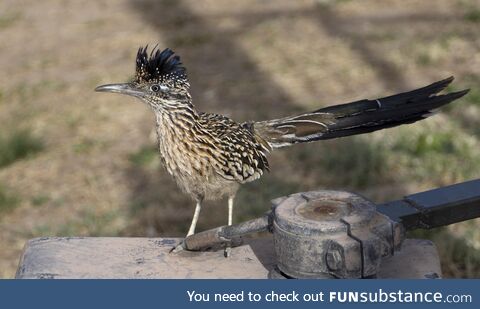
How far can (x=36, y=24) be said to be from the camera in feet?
35.9

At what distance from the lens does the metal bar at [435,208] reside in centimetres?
346

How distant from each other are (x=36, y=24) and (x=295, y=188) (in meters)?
5.29

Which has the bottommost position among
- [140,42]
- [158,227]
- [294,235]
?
[158,227]

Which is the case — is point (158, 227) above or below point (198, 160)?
below

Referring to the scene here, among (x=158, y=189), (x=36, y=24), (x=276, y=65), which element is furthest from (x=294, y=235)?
(x=36, y=24)

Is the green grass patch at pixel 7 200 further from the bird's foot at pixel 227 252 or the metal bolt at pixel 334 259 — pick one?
the metal bolt at pixel 334 259

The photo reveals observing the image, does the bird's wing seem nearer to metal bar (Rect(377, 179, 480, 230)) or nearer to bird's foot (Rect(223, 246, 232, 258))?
bird's foot (Rect(223, 246, 232, 258))

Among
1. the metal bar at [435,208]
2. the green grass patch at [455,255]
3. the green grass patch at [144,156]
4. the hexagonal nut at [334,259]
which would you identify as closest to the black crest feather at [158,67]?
the metal bar at [435,208]

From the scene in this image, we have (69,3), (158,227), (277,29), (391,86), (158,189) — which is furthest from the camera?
(69,3)

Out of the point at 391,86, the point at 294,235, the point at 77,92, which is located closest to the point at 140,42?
the point at 77,92

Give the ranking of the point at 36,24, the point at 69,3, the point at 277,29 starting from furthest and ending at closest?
1. the point at 69,3
2. the point at 36,24
3. the point at 277,29

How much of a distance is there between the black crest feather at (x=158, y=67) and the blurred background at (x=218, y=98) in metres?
2.39

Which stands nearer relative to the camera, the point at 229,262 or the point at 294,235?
the point at 294,235

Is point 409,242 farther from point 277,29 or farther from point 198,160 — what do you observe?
point 277,29
